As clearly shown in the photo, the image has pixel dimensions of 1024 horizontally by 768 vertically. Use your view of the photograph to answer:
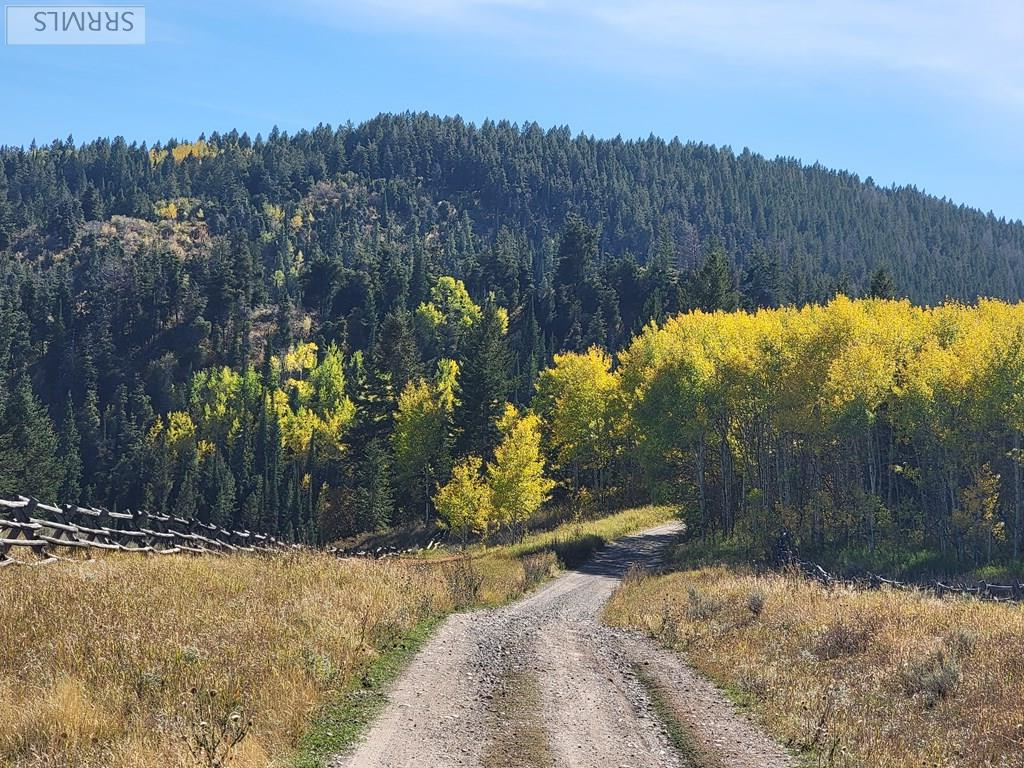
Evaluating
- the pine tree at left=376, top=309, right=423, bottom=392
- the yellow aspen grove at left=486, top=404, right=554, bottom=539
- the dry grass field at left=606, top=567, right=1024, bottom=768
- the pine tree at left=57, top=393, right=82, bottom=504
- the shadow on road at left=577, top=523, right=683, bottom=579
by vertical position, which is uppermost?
the pine tree at left=376, top=309, right=423, bottom=392

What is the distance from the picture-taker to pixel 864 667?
662 inches

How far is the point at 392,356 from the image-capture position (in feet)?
339

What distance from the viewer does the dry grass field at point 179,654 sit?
10.2 meters

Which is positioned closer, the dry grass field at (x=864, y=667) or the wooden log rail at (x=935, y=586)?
the dry grass field at (x=864, y=667)

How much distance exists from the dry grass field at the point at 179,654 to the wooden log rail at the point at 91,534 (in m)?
1.25

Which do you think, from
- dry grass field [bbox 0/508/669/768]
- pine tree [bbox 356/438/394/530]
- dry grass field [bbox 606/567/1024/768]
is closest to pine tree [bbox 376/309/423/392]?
pine tree [bbox 356/438/394/530]

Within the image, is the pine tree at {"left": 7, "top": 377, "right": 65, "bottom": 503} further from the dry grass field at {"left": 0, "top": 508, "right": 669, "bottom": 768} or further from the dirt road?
the dirt road

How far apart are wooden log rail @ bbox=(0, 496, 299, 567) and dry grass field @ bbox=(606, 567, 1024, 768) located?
1293 centimetres

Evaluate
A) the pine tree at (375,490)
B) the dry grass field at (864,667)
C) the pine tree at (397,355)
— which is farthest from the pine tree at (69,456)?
the dry grass field at (864,667)

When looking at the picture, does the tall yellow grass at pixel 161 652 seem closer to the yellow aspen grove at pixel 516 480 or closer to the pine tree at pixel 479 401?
the yellow aspen grove at pixel 516 480

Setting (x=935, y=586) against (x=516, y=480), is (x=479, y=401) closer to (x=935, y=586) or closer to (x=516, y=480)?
(x=516, y=480)

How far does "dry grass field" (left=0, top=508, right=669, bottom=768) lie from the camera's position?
10242 millimetres

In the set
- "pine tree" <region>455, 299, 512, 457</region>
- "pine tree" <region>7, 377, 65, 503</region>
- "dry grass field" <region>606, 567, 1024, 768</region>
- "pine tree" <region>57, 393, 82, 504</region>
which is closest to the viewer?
"dry grass field" <region>606, 567, 1024, 768</region>

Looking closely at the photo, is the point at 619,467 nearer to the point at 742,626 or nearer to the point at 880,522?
the point at 880,522
